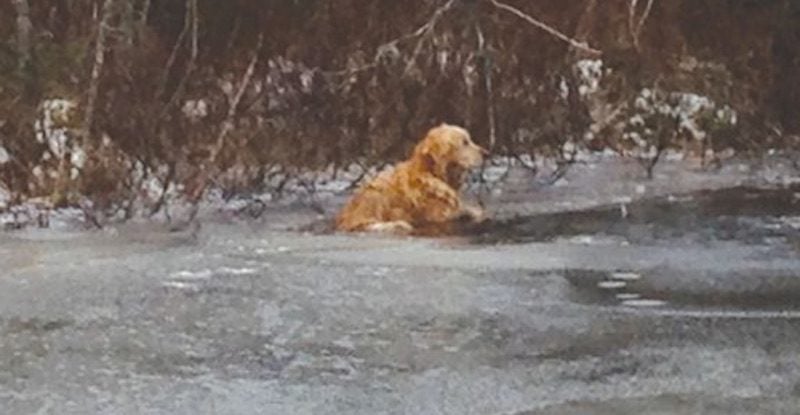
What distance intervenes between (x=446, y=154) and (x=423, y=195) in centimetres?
42

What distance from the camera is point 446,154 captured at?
7.50 metres

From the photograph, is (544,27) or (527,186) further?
(544,27)

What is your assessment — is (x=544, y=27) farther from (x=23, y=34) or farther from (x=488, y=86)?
(x=23, y=34)

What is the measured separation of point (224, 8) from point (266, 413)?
608cm

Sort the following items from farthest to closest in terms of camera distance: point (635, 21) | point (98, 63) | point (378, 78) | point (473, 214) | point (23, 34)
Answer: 1. point (635, 21)
2. point (378, 78)
3. point (23, 34)
4. point (98, 63)
5. point (473, 214)

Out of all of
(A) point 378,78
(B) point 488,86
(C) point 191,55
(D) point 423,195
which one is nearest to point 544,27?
(B) point 488,86

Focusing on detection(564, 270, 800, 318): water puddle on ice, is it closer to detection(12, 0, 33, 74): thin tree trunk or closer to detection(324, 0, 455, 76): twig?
detection(324, 0, 455, 76): twig

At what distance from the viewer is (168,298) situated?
5059mm

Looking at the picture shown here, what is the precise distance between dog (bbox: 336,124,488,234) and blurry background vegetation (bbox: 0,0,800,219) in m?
0.91

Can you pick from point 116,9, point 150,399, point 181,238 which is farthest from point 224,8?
point 150,399

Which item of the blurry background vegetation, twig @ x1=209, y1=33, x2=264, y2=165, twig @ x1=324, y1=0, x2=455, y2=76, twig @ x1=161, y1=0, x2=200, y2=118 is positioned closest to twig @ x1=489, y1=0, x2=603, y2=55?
the blurry background vegetation

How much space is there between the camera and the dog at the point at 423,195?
679 centimetres

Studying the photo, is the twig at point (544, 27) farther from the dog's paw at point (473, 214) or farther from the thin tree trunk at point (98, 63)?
the dog's paw at point (473, 214)

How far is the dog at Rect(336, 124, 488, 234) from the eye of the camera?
22.3 ft
